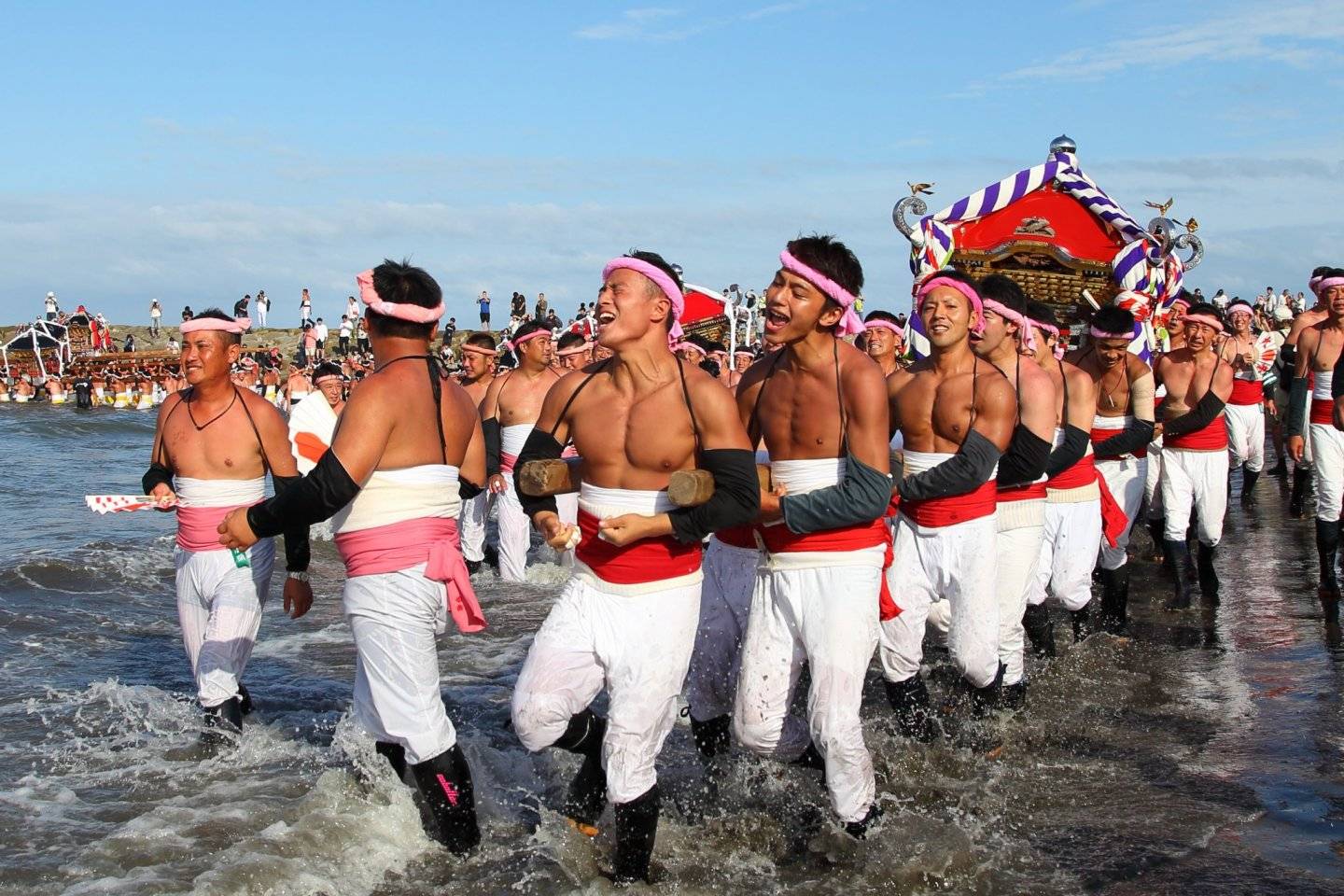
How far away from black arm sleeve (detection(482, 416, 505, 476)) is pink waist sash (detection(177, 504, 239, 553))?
12.6 feet

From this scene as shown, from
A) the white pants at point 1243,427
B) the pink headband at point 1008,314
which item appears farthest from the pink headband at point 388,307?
the white pants at point 1243,427

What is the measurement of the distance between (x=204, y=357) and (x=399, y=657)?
7.21 feet

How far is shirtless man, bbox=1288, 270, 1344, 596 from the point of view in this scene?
9.19m

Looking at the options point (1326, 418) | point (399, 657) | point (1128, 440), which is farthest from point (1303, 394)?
point (399, 657)

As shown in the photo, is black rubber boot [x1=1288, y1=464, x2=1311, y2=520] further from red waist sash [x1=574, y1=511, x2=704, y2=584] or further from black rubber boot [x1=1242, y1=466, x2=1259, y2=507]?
red waist sash [x1=574, y1=511, x2=704, y2=584]

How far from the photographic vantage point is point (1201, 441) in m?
9.89

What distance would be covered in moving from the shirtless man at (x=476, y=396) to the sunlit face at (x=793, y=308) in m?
6.86

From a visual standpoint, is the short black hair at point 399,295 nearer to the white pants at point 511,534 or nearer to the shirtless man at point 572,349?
the white pants at point 511,534

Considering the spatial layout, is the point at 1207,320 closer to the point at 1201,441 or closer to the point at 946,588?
the point at 1201,441

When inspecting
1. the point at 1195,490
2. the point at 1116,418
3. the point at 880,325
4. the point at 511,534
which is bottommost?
the point at 511,534

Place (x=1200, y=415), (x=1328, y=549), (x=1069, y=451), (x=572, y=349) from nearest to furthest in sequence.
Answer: (x=1069, y=451) → (x=1328, y=549) → (x=1200, y=415) → (x=572, y=349)

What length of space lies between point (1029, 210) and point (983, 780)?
984 centimetres

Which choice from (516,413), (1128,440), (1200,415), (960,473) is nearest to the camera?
(960,473)

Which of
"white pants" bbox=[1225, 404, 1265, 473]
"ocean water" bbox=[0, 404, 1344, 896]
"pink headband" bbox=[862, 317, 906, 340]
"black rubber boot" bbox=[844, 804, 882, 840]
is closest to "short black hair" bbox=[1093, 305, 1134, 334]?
"pink headband" bbox=[862, 317, 906, 340]
